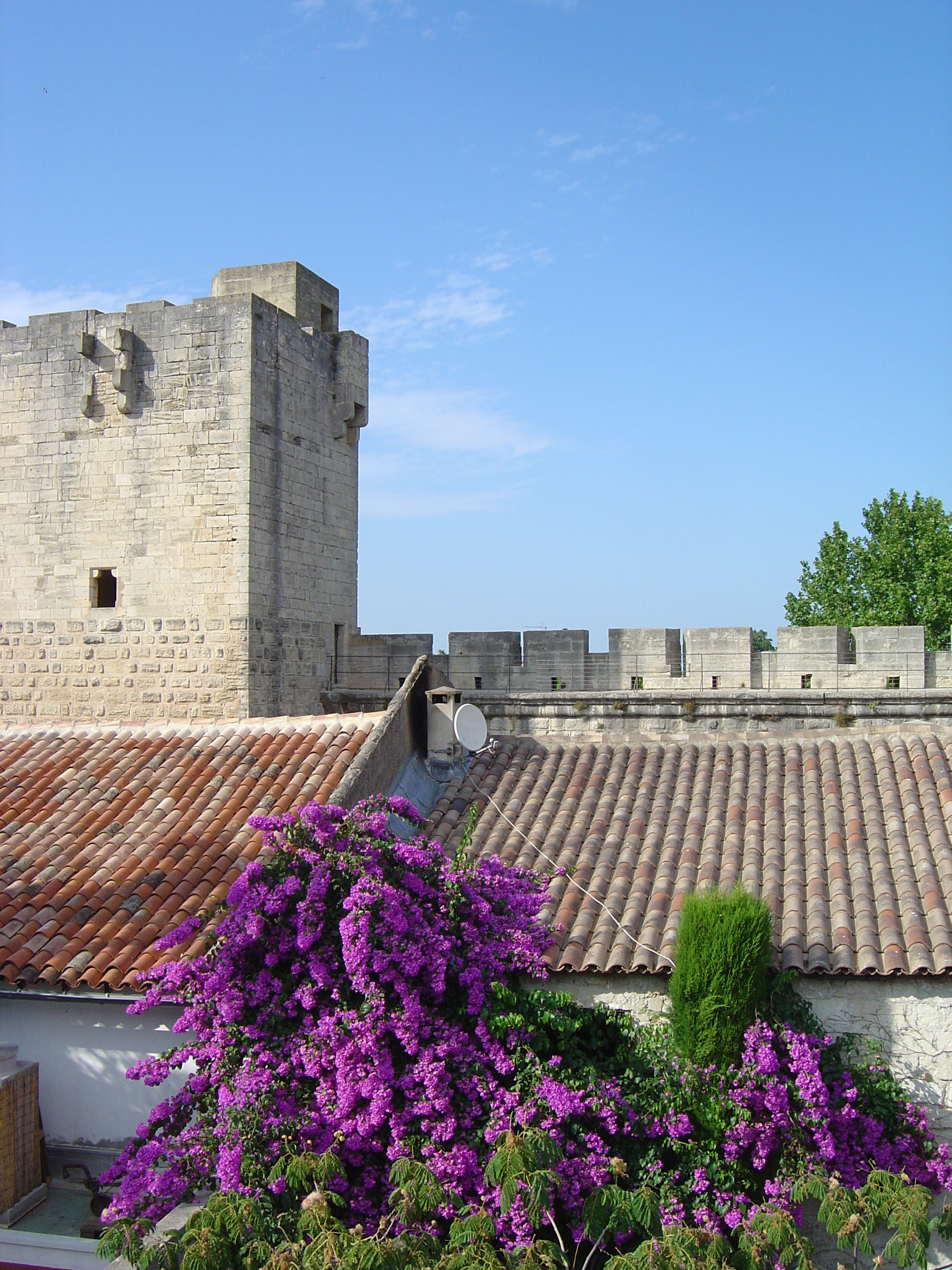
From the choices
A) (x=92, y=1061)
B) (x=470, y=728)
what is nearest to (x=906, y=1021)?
(x=470, y=728)

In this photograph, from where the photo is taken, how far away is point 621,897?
7320 millimetres

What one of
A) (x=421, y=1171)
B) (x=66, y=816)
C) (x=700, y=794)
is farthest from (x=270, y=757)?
(x=421, y=1171)

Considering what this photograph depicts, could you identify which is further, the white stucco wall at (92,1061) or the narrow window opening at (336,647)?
the narrow window opening at (336,647)

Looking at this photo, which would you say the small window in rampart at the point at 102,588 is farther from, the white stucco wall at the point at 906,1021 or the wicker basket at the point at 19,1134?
the white stucco wall at the point at 906,1021

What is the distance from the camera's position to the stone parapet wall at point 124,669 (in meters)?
11.4

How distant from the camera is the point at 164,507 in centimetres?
1150

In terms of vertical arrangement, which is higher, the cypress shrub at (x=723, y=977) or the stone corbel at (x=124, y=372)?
the stone corbel at (x=124, y=372)

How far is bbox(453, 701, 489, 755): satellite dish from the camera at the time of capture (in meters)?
9.44

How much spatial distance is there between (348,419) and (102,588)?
3568mm

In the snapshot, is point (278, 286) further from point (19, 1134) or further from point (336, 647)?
point (19, 1134)

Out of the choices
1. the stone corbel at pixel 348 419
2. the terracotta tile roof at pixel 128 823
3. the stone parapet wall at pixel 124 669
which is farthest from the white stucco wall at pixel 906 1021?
the stone corbel at pixel 348 419

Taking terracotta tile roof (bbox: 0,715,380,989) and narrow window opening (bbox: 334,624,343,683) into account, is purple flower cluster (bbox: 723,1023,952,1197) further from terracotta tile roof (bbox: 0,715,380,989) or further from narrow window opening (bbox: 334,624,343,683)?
narrow window opening (bbox: 334,624,343,683)

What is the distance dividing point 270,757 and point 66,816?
172 cm

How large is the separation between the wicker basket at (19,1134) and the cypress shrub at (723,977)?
4.25m
